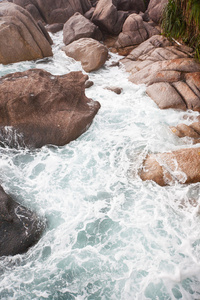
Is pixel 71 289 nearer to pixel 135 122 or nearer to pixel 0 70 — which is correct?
pixel 135 122

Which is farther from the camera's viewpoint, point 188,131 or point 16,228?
→ point 188,131

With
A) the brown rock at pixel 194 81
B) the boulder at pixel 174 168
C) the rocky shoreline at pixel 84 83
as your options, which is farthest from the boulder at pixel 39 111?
the brown rock at pixel 194 81

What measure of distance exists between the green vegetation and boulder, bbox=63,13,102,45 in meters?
3.70

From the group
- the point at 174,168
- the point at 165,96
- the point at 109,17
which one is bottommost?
the point at 174,168

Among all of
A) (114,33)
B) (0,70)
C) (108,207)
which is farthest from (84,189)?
(114,33)

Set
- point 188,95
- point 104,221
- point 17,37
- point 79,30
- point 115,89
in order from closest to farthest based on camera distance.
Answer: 1. point 104,221
2. point 188,95
3. point 115,89
4. point 17,37
5. point 79,30

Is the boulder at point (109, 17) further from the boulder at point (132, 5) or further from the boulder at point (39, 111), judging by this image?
the boulder at point (39, 111)

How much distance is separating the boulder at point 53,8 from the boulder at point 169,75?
691 cm

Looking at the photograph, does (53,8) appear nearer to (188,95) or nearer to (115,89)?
(115,89)

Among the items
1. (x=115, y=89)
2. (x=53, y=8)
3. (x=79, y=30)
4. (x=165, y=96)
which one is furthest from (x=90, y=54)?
(x=53, y=8)

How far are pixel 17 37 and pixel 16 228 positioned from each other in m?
7.78

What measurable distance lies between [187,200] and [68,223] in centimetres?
222

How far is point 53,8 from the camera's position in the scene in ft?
44.4

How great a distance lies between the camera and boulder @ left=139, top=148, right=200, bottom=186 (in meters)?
4.57
